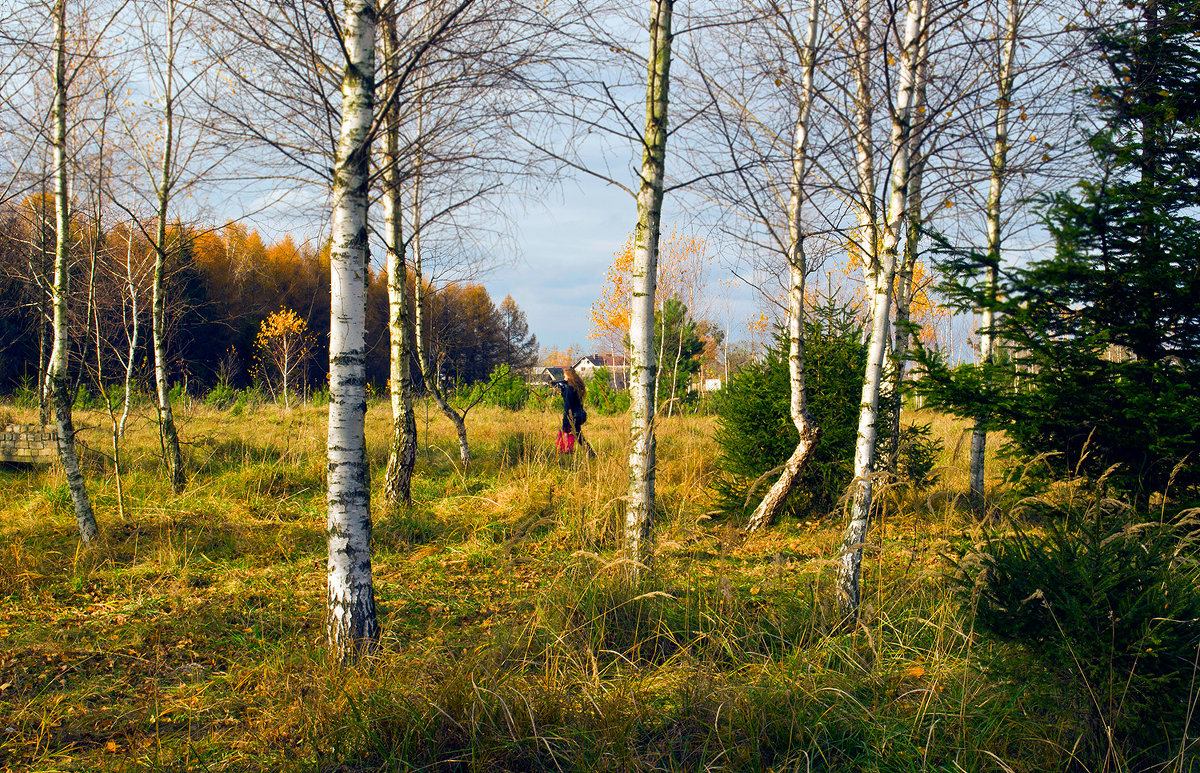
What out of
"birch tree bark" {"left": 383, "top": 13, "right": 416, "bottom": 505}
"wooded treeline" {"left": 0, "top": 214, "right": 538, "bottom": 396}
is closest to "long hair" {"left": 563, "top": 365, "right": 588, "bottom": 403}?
"wooded treeline" {"left": 0, "top": 214, "right": 538, "bottom": 396}

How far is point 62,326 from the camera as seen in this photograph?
526 centimetres

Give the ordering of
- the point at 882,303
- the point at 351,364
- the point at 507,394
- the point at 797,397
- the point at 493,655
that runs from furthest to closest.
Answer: the point at 507,394, the point at 797,397, the point at 882,303, the point at 351,364, the point at 493,655

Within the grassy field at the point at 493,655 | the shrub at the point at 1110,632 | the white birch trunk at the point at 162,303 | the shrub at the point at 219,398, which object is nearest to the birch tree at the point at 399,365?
the grassy field at the point at 493,655

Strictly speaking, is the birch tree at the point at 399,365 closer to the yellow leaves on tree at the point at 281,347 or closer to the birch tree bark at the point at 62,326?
the birch tree bark at the point at 62,326

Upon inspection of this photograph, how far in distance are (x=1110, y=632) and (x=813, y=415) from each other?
4.13 meters

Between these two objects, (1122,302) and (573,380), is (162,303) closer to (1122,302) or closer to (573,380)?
(573,380)

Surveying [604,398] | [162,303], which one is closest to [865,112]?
[162,303]

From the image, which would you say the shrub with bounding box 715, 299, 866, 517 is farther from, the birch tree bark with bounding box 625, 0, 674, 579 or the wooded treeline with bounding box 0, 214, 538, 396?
the wooded treeline with bounding box 0, 214, 538, 396

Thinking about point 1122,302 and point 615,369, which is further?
point 615,369

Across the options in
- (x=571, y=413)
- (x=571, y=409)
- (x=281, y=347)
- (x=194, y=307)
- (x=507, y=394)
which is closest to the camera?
(x=571, y=413)

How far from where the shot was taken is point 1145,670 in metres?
2.12

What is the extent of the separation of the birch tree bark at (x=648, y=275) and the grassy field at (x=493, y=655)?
0.39 m

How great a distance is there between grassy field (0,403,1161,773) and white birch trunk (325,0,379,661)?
24 centimetres

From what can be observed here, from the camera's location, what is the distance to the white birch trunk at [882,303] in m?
3.44
